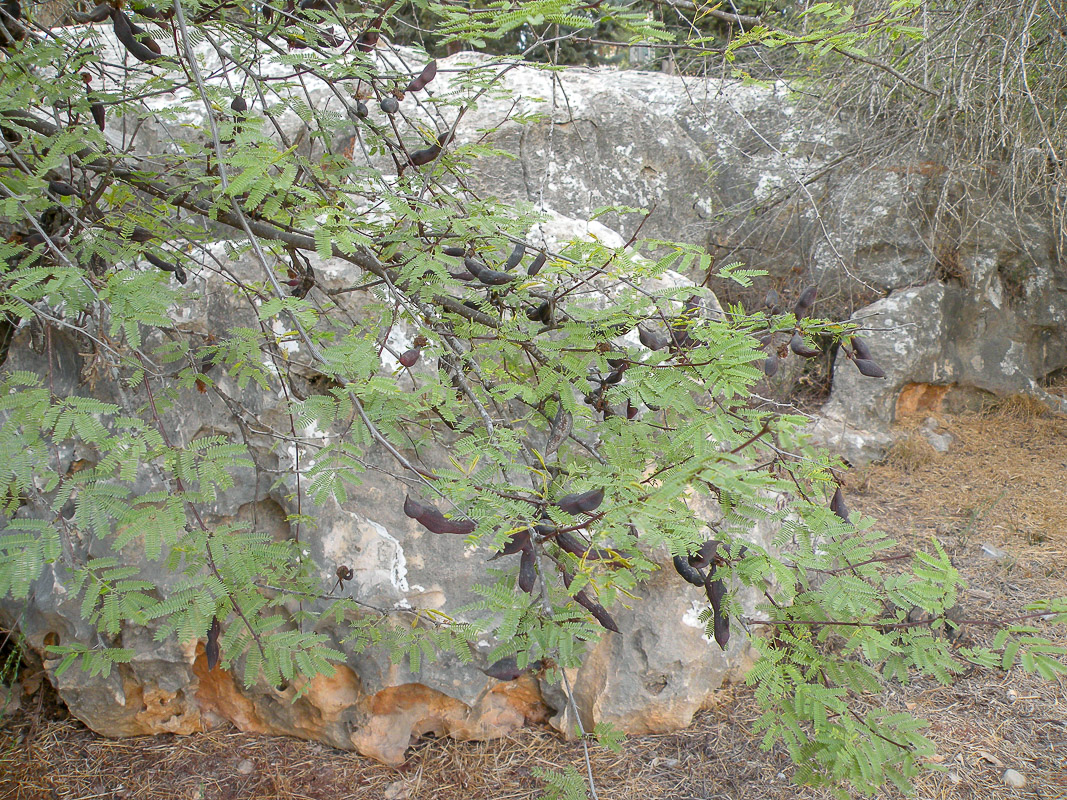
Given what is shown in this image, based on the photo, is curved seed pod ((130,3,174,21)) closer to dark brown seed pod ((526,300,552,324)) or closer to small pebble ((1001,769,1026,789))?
dark brown seed pod ((526,300,552,324))

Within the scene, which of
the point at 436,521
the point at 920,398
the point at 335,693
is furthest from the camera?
the point at 920,398

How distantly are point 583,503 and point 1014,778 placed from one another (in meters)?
2.49

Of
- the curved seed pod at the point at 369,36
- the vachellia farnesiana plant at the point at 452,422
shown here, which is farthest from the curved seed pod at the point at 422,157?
the curved seed pod at the point at 369,36

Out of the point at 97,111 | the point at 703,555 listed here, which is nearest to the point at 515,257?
the point at 703,555

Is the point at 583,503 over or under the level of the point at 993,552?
over

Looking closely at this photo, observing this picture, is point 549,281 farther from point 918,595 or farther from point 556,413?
point 918,595

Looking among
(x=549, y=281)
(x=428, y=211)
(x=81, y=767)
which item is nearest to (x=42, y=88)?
(x=428, y=211)

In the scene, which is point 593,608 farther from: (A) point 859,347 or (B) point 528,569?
(A) point 859,347

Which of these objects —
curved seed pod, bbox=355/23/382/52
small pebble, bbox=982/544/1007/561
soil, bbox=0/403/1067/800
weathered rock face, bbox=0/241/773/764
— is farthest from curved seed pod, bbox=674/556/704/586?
small pebble, bbox=982/544/1007/561

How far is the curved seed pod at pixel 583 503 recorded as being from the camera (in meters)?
1.16

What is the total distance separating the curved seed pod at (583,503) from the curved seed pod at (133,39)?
1547 mm

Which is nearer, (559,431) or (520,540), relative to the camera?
(520,540)

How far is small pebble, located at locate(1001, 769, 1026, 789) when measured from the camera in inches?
96.2

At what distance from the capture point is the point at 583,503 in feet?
3.83
